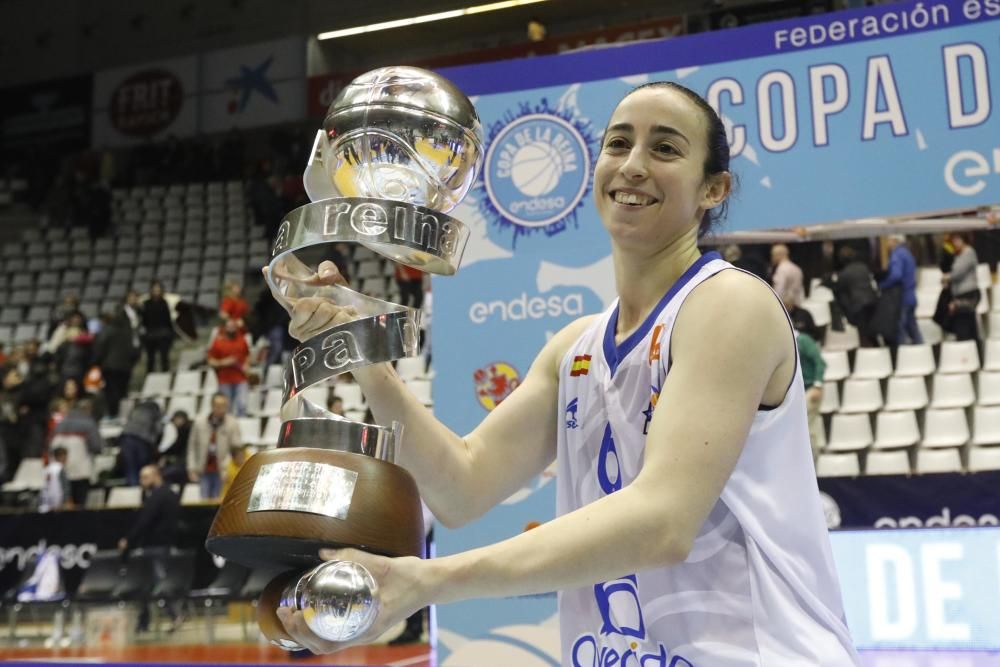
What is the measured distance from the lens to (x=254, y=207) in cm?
1566

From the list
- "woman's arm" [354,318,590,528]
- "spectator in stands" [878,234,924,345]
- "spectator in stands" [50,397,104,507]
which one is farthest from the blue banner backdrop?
"spectator in stands" [50,397,104,507]

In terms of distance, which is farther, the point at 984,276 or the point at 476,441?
the point at 984,276

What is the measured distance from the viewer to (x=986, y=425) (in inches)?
324

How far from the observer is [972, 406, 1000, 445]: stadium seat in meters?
8.09

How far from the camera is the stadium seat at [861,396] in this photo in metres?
8.82

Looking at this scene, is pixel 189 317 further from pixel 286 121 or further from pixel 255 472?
pixel 255 472

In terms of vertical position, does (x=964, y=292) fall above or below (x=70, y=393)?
above

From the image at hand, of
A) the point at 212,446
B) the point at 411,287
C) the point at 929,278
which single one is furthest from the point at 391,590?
the point at 411,287

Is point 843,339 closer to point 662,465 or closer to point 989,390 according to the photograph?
point 989,390

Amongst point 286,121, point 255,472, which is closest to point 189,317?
point 286,121

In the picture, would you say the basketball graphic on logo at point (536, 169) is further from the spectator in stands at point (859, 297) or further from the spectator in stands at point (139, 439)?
the spectator in stands at point (139, 439)

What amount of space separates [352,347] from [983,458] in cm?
761

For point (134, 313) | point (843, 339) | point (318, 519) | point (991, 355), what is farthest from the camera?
point (134, 313)

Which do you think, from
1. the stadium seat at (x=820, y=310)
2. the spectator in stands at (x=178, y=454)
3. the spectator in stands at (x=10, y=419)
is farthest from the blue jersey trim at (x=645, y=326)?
the spectator in stands at (x=10, y=419)
